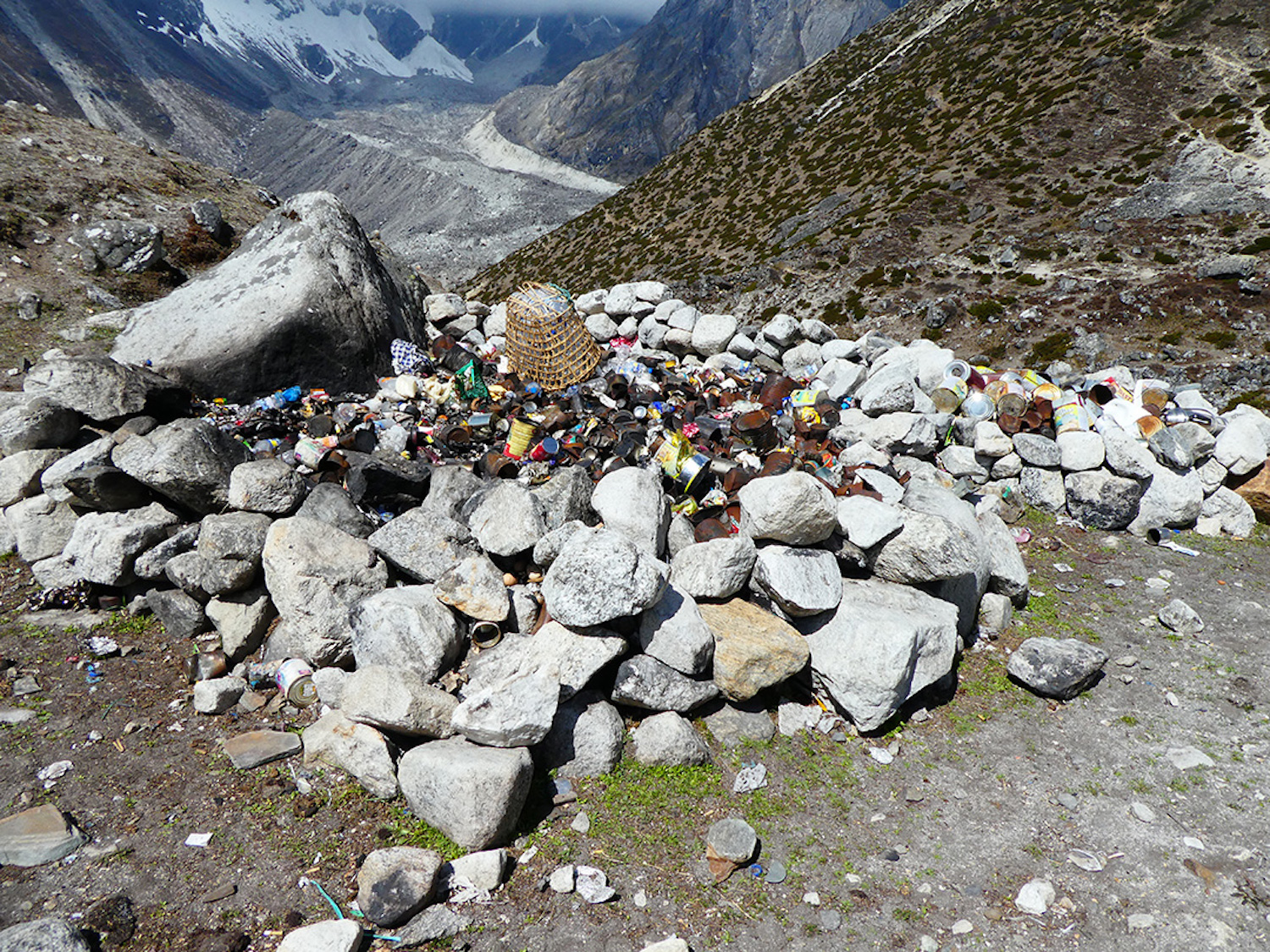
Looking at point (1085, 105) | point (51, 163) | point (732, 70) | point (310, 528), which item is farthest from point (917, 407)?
point (732, 70)

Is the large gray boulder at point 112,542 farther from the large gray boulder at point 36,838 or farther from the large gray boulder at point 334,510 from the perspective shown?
the large gray boulder at point 36,838

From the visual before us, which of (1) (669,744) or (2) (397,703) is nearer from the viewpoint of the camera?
(2) (397,703)

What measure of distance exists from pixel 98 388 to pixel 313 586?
387cm

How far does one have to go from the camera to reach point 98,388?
675cm

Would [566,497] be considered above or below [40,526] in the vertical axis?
below

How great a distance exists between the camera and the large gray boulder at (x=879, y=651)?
5137 millimetres

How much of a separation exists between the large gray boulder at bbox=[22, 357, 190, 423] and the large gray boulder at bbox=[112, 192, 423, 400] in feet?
2.25

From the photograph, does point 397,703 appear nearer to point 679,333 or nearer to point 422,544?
point 422,544

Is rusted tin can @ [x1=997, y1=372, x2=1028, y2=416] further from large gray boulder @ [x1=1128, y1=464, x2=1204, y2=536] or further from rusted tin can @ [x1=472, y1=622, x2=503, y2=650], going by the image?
rusted tin can @ [x1=472, y1=622, x2=503, y2=650]

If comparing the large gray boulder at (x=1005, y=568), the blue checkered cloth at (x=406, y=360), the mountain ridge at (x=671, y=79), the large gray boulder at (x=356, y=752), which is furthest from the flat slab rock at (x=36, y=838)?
the mountain ridge at (x=671, y=79)

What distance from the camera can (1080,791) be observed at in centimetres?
471

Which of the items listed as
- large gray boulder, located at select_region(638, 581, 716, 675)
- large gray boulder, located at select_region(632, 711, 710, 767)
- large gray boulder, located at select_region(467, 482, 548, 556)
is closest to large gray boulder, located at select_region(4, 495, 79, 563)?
large gray boulder, located at select_region(467, 482, 548, 556)

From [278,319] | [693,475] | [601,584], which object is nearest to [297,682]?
[601,584]

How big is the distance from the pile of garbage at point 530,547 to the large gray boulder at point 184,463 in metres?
0.03
